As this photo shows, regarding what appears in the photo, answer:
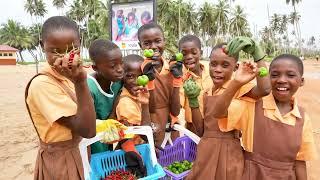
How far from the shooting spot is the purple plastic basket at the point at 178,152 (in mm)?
3123

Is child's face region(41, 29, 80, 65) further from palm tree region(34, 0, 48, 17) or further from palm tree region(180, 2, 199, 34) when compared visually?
palm tree region(34, 0, 48, 17)

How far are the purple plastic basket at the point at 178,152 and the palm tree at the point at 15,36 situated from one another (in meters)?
66.2

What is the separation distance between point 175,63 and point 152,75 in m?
0.28

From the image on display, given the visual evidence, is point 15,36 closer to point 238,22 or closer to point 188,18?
point 188,18

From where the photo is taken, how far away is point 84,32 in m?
57.8

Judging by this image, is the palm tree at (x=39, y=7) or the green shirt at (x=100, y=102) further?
the palm tree at (x=39, y=7)

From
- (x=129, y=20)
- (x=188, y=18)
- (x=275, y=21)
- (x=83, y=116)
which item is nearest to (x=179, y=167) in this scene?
(x=83, y=116)

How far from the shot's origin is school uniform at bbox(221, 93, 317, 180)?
233cm

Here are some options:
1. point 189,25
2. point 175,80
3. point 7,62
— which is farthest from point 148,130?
point 189,25

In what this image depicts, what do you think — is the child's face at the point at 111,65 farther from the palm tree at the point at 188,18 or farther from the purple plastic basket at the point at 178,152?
the palm tree at the point at 188,18

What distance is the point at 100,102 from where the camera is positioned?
2836mm

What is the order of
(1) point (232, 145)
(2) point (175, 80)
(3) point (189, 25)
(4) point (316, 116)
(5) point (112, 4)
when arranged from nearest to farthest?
(1) point (232, 145) → (2) point (175, 80) → (5) point (112, 4) → (4) point (316, 116) → (3) point (189, 25)

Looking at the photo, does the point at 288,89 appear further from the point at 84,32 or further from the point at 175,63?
the point at 84,32

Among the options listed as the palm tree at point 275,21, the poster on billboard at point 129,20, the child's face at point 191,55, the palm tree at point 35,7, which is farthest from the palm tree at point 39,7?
the child's face at point 191,55
